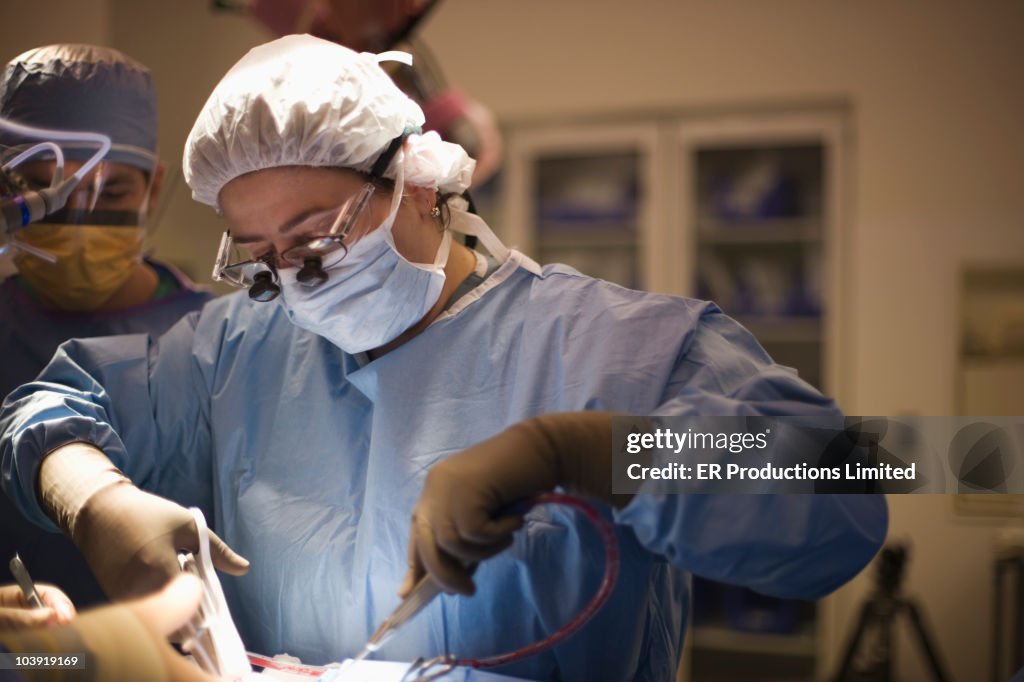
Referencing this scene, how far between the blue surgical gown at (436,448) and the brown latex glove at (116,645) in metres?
0.24

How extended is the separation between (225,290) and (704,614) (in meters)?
2.83

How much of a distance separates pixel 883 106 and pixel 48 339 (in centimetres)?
313

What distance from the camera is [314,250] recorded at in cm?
107

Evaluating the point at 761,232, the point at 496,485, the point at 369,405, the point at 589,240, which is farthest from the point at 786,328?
the point at 496,485

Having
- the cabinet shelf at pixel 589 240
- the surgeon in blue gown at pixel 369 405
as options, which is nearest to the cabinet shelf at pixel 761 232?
the cabinet shelf at pixel 589 240

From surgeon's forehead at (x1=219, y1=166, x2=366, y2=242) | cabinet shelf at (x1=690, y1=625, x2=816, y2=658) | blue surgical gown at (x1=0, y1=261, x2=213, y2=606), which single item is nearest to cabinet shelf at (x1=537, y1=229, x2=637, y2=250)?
cabinet shelf at (x1=690, y1=625, x2=816, y2=658)

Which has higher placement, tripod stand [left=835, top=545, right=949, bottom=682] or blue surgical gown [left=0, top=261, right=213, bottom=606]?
blue surgical gown [left=0, top=261, right=213, bottom=606]

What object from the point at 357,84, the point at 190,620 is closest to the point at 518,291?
the point at 357,84

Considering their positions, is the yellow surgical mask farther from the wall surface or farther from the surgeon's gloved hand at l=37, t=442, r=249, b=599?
the wall surface

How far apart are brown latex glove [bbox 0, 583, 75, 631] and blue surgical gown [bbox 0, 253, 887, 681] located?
183 millimetres

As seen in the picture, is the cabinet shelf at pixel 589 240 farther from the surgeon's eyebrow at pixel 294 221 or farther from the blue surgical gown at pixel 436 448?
the surgeon's eyebrow at pixel 294 221

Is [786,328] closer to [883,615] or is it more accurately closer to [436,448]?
[883,615]

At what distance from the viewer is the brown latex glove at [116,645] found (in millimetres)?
753

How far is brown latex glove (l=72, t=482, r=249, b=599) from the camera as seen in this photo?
95 cm
